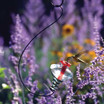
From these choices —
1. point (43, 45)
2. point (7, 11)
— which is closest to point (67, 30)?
point (43, 45)

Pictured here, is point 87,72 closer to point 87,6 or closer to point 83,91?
point 83,91

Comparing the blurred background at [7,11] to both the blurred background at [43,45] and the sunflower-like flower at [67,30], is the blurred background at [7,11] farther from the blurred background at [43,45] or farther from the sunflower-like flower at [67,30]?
the sunflower-like flower at [67,30]

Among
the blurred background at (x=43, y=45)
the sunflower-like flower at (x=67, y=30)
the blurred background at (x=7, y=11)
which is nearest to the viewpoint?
the blurred background at (x=43, y=45)

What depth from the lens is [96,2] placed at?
347 centimetres

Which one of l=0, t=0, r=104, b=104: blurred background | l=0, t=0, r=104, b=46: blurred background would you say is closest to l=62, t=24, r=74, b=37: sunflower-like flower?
l=0, t=0, r=104, b=104: blurred background

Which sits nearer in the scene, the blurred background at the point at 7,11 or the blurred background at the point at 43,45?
the blurred background at the point at 43,45

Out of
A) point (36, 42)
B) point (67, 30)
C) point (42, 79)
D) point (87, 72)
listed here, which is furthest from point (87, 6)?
point (87, 72)

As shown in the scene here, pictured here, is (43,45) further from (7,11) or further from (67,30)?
(7,11)

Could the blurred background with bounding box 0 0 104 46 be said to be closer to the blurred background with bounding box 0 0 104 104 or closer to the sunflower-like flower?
the blurred background with bounding box 0 0 104 104

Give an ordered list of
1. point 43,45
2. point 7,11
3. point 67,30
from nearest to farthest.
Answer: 1. point 67,30
2. point 43,45
3. point 7,11

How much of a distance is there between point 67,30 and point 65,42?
34 cm

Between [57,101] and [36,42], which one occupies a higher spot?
[36,42]

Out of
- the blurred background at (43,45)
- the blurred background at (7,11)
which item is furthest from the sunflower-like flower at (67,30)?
the blurred background at (7,11)

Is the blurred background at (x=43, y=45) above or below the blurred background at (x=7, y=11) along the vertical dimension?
below
